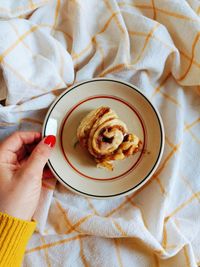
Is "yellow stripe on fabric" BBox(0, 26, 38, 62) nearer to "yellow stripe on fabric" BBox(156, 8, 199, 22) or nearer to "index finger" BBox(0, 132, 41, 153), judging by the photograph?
"index finger" BBox(0, 132, 41, 153)

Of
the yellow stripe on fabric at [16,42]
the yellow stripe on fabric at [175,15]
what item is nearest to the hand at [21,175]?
the yellow stripe on fabric at [16,42]

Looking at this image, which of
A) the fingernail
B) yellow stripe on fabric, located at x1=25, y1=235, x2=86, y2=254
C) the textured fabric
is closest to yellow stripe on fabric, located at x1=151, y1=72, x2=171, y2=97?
the textured fabric

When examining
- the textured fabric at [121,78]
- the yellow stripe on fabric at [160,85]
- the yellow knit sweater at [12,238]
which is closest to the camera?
the yellow knit sweater at [12,238]

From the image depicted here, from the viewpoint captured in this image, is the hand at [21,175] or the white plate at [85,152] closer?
the hand at [21,175]

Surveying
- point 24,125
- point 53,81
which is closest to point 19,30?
point 53,81

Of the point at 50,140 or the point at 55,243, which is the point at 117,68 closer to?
the point at 50,140

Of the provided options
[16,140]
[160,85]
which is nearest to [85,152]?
[16,140]

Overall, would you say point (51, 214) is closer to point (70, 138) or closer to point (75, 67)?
point (70, 138)

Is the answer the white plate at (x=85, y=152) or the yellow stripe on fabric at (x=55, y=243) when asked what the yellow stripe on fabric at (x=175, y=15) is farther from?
the yellow stripe on fabric at (x=55, y=243)
